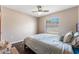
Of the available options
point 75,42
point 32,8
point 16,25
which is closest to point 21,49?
point 16,25

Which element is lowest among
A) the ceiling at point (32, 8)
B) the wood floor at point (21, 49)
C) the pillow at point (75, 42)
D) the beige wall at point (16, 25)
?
the wood floor at point (21, 49)

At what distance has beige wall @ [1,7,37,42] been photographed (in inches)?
49.8

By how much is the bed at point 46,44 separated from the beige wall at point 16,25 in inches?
4.5

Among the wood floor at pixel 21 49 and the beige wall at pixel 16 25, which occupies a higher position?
the beige wall at pixel 16 25

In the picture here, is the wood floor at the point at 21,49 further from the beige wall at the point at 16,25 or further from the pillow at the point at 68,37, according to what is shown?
the pillow at the point at 68,37

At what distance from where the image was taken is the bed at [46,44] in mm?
1206

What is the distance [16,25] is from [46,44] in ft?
1.71

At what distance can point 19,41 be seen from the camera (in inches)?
53.2

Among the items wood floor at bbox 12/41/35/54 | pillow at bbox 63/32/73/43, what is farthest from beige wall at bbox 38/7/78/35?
wood floor at bbox 12/41/35/54

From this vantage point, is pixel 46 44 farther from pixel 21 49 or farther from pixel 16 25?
pixel 16 25

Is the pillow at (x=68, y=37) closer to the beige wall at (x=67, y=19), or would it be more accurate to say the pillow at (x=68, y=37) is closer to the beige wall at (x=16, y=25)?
the beige wall at (x=67, y=19)

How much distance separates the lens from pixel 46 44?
1325mm

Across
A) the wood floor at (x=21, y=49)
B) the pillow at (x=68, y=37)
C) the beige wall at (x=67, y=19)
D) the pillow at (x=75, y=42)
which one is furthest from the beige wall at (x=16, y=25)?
the pillow at (x=75, y=42)
